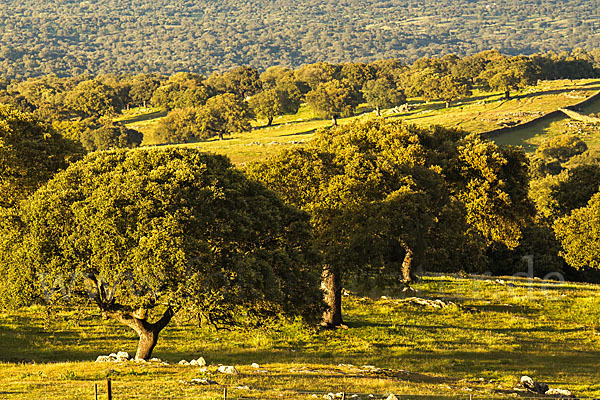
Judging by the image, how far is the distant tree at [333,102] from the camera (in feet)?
582

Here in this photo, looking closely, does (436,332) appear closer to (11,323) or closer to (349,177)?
(349,177)

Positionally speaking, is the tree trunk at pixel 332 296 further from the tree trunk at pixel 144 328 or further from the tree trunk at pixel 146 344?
the tree trunk at pixel 146 344

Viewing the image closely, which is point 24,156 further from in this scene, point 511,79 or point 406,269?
point 511,79

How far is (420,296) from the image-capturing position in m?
52.3

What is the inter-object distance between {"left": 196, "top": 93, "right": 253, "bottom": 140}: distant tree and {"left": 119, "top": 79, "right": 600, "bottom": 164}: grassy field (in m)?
2.92

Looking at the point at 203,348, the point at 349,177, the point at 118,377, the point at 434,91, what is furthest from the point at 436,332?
the point at 434,91

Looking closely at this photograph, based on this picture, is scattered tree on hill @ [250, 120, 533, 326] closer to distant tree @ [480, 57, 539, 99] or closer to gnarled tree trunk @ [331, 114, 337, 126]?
gnarled tree trunk @ [331, 114, 337, 126]

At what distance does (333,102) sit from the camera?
17862 cm

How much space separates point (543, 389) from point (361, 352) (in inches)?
438

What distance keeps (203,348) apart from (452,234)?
19816 mm

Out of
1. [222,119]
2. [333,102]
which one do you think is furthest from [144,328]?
[333,102]

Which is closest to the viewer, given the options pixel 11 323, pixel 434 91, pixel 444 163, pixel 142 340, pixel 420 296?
pixel 142 340

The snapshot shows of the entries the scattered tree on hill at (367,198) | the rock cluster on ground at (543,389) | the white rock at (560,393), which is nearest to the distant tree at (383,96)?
the scattered tree on hill at (367,198)

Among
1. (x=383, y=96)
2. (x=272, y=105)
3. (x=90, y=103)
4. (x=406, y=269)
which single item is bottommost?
(x=406, y=269)
